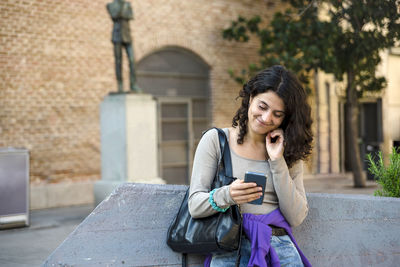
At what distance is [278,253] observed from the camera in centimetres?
277

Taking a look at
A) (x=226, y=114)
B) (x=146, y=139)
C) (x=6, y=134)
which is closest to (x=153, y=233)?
(x=146, y=139)

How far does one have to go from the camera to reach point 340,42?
1125 cm

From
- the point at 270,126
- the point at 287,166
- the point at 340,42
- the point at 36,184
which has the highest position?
the point at 340,42

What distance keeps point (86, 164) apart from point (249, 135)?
357 inches

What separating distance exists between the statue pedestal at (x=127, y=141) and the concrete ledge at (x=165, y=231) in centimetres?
613

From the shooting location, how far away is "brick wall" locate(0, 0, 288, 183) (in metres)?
10.5

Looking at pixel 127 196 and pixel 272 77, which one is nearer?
pixel 272 77

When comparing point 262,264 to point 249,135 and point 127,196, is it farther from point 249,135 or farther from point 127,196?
point 127,196

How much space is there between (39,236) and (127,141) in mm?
2387

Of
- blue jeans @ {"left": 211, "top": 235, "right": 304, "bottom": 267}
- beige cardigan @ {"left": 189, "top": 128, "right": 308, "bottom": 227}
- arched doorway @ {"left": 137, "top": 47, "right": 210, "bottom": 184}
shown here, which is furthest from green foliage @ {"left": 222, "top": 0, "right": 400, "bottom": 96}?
blue jeans @ {"left": 211, "top": 235, "right": 304, "bottom": 267}

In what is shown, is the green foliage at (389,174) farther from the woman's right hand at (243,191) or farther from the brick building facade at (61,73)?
the brick building facade at (61,73)

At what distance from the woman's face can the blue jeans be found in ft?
1.95

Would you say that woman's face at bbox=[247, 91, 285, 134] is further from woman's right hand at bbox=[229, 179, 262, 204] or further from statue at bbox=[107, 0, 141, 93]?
statue at bbox=[107, 0, 141, 93]

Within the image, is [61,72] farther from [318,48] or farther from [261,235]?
[261,235]
